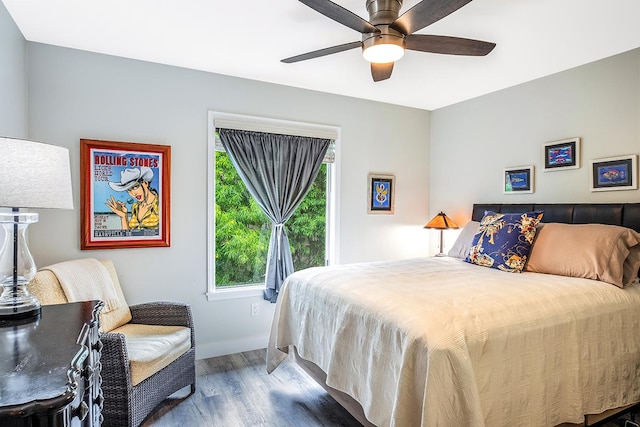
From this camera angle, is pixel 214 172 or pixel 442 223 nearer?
pixel 214 172

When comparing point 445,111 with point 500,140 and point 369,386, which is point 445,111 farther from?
point 369,386

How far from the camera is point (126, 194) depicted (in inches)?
116

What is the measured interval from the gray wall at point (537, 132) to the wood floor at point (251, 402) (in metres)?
2.46

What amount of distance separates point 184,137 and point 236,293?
1.44 meters

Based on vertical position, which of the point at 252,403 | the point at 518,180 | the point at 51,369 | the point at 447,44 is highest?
the point at 447,44

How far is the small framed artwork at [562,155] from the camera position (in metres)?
3.09

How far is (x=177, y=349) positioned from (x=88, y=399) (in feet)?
4.34

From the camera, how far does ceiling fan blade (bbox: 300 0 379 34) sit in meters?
1.69

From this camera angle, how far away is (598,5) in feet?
7.04

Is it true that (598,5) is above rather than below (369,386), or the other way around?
above

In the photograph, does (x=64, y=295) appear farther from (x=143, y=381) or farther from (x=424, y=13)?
(x=424, y=13)

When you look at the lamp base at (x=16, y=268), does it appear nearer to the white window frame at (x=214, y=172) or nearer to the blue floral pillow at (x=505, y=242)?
the white window frame at (x=214, y=172)

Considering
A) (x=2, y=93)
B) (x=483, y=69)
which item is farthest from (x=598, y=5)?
(x=2, y=93)

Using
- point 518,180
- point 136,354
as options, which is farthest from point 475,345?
point 518,180
